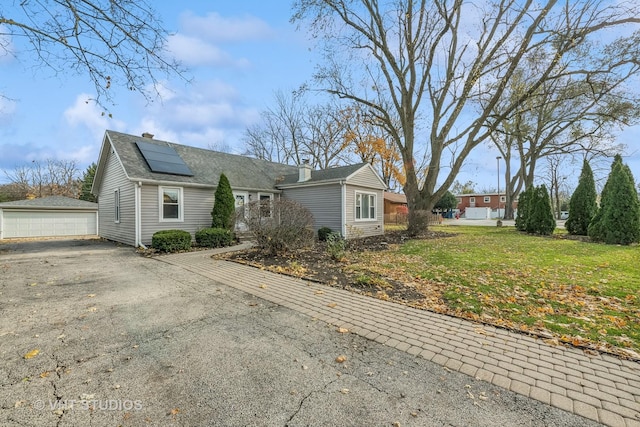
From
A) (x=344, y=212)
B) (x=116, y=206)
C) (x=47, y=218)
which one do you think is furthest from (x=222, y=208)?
(x=47, y=218)

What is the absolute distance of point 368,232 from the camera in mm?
16438

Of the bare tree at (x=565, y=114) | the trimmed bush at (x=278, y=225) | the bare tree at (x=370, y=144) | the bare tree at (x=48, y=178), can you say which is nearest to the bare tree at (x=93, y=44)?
the trimmed bush at (x=278, y=225)

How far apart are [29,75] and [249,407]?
28.4 feet

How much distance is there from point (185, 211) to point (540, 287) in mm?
12931

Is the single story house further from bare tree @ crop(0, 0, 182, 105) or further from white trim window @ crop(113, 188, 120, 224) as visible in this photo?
bare tree @ crop(0, 0, 182, 105)

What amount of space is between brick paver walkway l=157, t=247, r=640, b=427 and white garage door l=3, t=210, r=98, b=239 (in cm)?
2183

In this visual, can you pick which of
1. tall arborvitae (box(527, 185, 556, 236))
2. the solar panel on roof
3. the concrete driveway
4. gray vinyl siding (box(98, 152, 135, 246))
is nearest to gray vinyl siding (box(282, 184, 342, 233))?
the solar panel on roof

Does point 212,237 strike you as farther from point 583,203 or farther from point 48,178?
point 48,178

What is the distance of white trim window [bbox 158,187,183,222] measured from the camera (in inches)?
480

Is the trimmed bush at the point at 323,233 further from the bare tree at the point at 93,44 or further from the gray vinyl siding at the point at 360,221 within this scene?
the bare tree at the point at 93,44

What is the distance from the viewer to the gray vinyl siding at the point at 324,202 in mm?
14641

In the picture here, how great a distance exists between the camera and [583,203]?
15.2m

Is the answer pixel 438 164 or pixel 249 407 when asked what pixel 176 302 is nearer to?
pixel 249 407

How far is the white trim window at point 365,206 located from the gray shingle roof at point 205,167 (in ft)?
16.7
